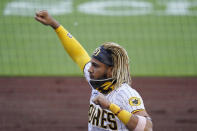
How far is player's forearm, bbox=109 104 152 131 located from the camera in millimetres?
2861

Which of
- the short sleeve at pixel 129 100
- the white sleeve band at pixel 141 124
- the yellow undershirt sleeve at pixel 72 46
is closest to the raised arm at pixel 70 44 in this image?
the yellow undershirt sleeve at pixel 72 46

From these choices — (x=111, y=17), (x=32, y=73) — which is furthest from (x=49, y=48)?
(x=111, y=17)

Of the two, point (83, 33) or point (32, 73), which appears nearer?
point (32, 73)

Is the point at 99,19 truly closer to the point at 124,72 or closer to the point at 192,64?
the point at 192,64

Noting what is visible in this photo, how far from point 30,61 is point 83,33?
8.19ft

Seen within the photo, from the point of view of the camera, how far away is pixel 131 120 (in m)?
2.86

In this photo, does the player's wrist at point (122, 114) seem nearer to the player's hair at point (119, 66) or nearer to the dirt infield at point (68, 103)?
the player's hair at point (119, 66)

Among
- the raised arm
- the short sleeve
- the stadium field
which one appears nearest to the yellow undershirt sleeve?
the raised arm

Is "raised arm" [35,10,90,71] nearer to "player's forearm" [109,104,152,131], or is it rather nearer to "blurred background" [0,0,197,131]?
"player's forearm" [109,104,152,131]

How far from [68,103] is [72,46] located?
4362mm

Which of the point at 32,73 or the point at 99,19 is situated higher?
the point at 99,19

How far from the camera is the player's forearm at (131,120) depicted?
286 centimetres

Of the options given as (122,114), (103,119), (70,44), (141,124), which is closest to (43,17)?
(70,44)

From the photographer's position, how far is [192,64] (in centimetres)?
1114
